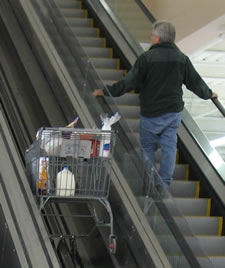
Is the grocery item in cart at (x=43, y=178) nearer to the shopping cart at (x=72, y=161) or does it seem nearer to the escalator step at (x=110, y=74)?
the shopping cart at (x=72, y=161)

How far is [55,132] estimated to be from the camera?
5.84m

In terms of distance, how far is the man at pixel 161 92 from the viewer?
7.32 metres

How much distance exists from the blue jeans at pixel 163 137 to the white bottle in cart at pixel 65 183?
5.24 ft

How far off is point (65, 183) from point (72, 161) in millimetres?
196

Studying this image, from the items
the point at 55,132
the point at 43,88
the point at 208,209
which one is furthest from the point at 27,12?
the point at 55,132

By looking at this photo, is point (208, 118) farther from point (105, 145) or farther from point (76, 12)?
point (76, 12)

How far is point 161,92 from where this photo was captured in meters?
7.33

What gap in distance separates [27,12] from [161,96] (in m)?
3.93

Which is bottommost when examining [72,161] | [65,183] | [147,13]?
[147,13]

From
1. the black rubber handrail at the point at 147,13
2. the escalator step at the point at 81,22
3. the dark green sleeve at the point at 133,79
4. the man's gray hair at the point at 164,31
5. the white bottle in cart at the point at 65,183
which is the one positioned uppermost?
the man's gray hair at the point at 164,31

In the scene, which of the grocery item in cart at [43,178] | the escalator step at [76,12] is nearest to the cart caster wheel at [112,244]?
the grocery item in cart at [43,178]

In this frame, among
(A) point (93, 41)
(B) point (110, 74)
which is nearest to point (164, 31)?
(B) point (110, 74)

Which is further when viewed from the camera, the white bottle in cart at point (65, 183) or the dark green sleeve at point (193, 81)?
the dark green sleeve at point (193, 81)

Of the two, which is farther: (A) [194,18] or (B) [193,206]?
(A) [194,18]
